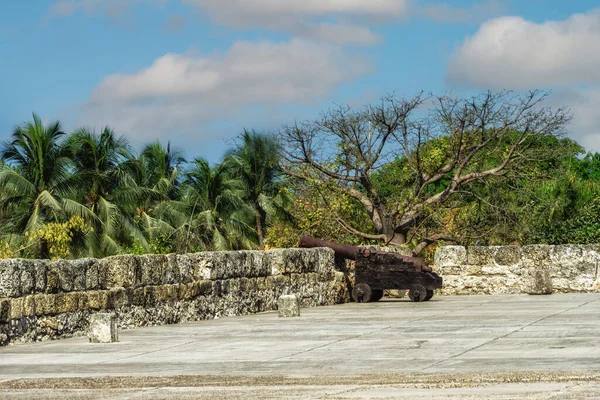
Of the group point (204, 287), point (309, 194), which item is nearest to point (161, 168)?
point (309, 194)

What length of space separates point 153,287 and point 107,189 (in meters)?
27.2

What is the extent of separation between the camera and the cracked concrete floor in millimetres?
7824

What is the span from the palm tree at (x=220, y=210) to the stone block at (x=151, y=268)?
89.9 feet

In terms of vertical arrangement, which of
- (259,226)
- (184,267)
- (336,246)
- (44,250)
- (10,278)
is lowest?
→ (10,278)

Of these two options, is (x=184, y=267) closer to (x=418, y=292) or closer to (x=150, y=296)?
(x=150, y=296)

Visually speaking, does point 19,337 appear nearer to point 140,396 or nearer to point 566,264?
point 140,396

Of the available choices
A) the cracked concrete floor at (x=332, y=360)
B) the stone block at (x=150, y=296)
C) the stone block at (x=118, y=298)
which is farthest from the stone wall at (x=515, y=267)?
the stone block at (x=118, y=298)

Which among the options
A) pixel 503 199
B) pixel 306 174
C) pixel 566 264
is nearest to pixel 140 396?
pixel 566 264

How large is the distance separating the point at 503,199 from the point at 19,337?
22694 mm

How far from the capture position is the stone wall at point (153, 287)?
12992 mm

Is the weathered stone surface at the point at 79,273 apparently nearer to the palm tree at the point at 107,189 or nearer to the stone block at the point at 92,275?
the stone block at the point at 92,275

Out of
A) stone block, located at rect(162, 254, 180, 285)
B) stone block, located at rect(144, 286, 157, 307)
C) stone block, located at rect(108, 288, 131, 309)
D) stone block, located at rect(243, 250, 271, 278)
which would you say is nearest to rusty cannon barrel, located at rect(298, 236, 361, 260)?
stone block, located at rect(243, 250, 271, 278)

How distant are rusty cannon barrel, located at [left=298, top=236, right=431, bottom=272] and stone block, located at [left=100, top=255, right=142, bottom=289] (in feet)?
22.5

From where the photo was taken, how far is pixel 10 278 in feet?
41.5
